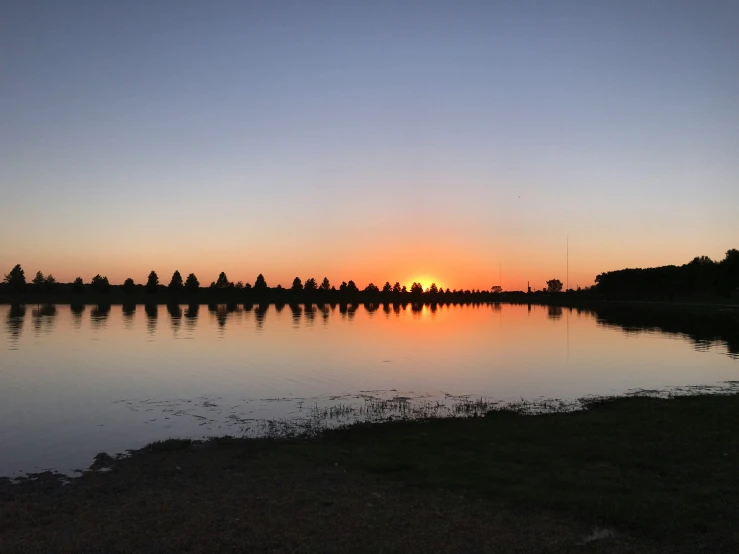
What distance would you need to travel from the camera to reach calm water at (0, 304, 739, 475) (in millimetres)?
24219

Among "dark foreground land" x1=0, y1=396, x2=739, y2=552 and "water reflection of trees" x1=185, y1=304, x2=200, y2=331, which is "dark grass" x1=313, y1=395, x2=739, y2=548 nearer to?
"dark foreground land" x1=0, y1=396, x2=739, y2=552

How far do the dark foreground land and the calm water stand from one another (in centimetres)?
478

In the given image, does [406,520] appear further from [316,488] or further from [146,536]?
[146,536]

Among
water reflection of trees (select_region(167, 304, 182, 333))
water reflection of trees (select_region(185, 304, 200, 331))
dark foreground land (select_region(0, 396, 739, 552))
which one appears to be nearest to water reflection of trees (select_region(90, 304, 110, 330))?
water reflection of trees (select_region(167, 304, 182, 333))

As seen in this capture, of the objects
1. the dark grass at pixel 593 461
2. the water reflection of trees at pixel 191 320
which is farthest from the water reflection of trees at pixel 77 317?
the dark grass at pixel 593 461

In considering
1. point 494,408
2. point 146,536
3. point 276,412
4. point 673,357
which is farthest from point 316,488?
point 673,357

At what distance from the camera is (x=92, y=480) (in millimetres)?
16188

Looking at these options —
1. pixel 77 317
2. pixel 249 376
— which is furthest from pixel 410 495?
pixel 77 317

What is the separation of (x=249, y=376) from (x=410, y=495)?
1070 inches

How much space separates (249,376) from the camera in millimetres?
39281

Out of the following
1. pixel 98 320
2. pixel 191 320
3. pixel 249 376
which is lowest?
pixel 249 376

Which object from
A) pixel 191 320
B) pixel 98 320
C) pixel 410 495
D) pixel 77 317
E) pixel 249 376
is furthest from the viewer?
pixel 77 317

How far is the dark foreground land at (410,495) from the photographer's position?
433 inches

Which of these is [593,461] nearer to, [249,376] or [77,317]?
[249,376]
